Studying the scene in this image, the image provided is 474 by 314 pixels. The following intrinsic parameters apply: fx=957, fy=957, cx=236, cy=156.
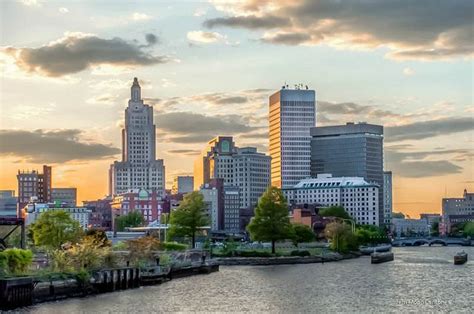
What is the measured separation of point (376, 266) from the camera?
166m

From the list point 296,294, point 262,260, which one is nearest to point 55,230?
point 262,260

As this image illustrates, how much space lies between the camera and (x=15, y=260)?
9269cm

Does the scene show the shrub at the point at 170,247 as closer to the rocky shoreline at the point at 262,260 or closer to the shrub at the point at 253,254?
the rocky shoreline at the point at 262,260

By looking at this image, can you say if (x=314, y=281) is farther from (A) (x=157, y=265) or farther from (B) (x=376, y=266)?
(B) (x=376, y=266)

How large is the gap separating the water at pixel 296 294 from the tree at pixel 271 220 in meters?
32.5

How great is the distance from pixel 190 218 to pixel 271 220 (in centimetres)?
1554

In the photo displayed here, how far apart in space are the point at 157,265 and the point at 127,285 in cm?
1737

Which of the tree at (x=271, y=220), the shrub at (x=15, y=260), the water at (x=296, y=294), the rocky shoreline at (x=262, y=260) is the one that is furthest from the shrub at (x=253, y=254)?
the shrub at (x=15, y=260)

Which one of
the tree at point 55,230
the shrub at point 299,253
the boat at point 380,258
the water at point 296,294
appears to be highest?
the tree at point 55,230

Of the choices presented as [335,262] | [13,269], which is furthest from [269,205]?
[13,269]

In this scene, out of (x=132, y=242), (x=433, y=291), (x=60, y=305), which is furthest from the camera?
(x=132, y=242)

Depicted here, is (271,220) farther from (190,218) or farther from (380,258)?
(380,258)

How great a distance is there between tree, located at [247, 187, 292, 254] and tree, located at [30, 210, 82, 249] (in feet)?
147

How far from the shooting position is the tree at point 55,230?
139000mm
